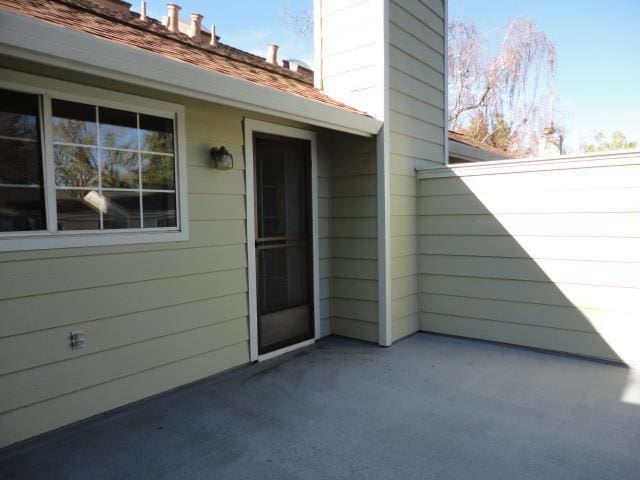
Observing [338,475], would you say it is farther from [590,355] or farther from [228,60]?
[228,60]

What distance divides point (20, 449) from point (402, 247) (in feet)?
10.8

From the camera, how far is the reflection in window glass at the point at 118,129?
2.80 meters

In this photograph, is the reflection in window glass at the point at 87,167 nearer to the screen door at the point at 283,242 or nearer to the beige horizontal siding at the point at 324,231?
the screen door at the point at 283,242

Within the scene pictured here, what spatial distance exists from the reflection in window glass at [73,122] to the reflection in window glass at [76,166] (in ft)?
0.17

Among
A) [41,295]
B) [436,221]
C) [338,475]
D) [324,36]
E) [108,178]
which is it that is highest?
[324,36]

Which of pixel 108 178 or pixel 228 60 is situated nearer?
pixel 108 178

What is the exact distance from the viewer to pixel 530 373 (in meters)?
3.43

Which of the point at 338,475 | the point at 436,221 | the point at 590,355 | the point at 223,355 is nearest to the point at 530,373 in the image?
the point at 590,355

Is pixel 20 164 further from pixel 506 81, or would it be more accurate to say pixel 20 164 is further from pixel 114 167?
pixel 506 81

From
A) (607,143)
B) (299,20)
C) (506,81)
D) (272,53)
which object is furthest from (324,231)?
(607,143)

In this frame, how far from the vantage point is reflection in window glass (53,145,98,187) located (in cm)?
259

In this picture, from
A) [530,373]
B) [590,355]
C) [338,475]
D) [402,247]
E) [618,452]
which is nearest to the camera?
[338,475]

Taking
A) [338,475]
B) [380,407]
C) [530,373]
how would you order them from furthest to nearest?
[530,373] → [380,407] → [338,475]

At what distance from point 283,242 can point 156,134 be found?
57.5 inches
